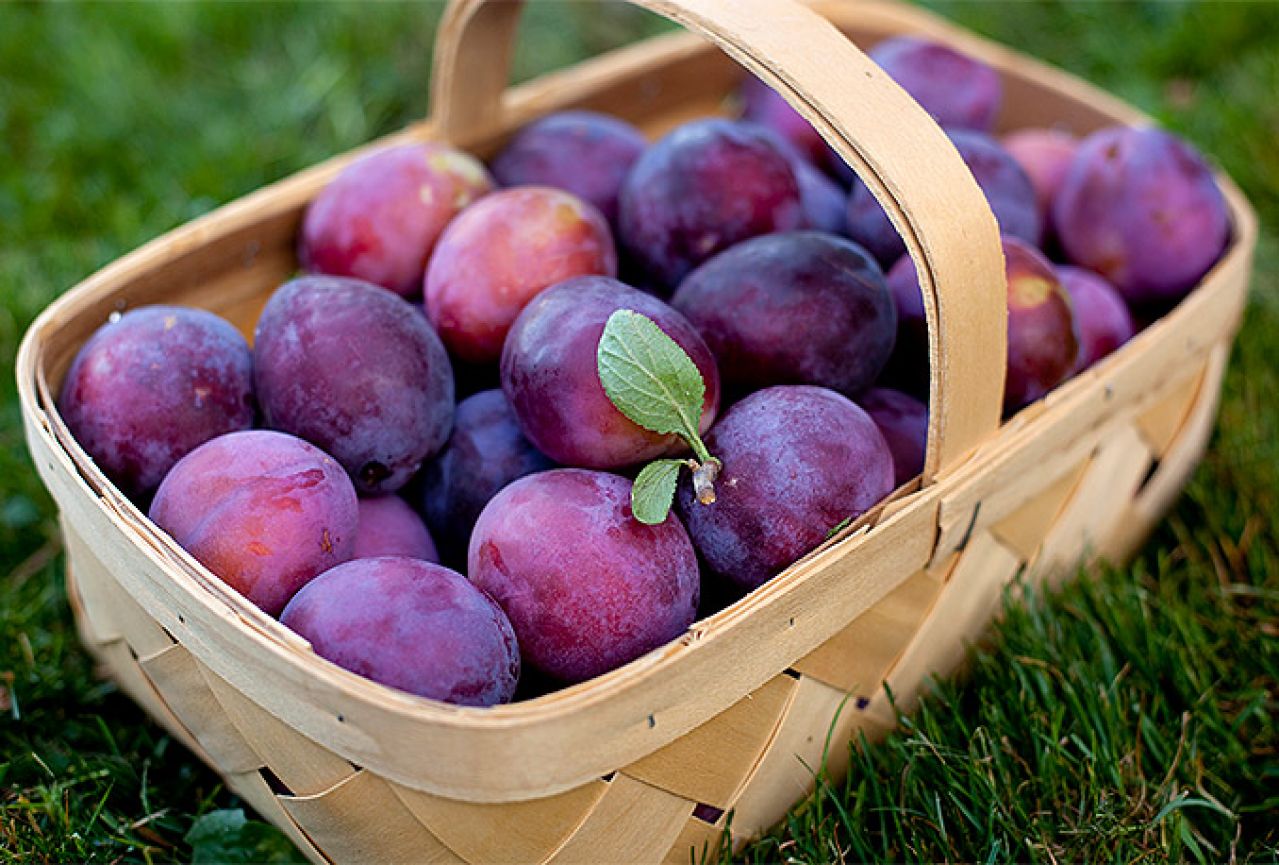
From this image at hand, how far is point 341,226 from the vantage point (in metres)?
1.57

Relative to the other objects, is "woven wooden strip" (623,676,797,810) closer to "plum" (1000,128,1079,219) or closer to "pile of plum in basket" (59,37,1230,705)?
"pile of plum in basket" (59,37,1230,705)

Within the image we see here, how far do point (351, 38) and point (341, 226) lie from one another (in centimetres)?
142

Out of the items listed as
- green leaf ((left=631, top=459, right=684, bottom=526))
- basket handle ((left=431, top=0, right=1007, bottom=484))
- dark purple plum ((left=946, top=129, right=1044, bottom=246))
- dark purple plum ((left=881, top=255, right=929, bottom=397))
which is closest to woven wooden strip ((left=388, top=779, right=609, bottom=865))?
green leaf ((left=631, top=459, right=684, bottom=526))

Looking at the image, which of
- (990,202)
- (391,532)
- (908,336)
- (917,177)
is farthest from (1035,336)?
(391,532)

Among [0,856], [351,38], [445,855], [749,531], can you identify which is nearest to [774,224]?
[749,531]

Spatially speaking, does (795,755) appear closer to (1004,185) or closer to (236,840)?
(236,840)

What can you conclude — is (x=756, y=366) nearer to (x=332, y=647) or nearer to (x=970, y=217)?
(x=970, y=217)

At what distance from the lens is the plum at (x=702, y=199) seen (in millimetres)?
1524

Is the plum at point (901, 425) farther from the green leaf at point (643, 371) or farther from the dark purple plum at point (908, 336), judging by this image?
the green leaf at point (643, 371)

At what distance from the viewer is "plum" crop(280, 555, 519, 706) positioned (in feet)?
3.43

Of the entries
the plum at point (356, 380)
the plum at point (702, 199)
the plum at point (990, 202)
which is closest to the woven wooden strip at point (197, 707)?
the plum at point (356, 380)

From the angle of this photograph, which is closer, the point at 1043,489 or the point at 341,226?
the point at 1043,489

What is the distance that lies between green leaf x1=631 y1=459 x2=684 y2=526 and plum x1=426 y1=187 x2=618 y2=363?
1.17ft

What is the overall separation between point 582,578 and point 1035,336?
66cm
